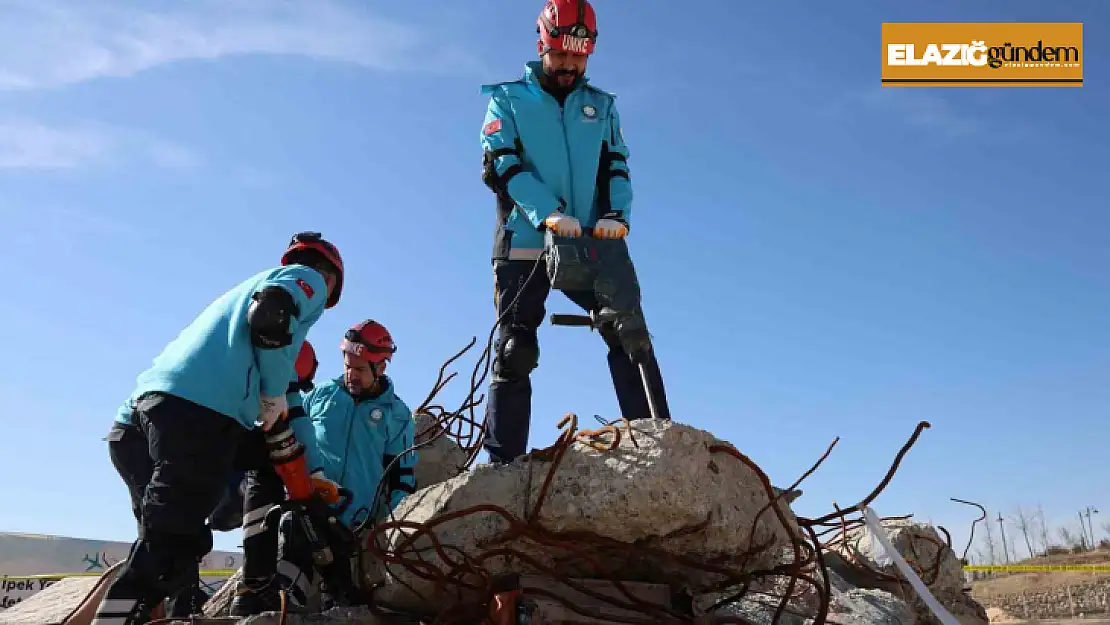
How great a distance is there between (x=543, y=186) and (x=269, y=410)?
1.46 meters

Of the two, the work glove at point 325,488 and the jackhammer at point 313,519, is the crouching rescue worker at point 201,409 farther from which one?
the work glove at point 325,488

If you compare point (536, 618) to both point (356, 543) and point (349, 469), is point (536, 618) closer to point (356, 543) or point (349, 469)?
point (356, 543)

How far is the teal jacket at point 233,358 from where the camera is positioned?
2686mm

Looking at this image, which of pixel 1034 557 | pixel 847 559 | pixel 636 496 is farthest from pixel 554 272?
pixel 1034 557

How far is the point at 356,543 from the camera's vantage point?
2.81 metres

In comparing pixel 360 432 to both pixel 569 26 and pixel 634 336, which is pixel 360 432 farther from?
pixel 569 26

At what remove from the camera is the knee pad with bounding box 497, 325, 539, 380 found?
3471mm

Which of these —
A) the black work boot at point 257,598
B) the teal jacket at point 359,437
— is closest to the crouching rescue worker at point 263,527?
the black work boot at point 257,598

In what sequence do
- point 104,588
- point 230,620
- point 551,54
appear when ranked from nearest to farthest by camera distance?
point 230,620
point 104,588
point 551,54

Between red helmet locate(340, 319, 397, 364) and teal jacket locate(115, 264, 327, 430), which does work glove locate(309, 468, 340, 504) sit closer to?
teal jacket locate(115, 264, 327, 430)

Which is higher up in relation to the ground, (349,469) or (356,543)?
(349,469)

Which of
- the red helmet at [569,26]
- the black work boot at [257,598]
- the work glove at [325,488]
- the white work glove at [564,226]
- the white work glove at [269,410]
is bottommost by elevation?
the black work boot at [257,598]

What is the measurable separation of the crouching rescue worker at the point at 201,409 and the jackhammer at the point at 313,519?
0.11 m

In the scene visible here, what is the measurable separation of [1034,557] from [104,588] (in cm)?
2336
